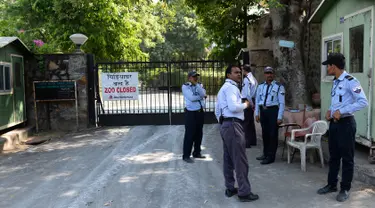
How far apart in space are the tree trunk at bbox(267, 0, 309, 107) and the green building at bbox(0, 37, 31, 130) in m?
7.16

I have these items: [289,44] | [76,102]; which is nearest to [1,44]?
[76,102]

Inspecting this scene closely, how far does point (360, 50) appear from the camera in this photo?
6.40 m

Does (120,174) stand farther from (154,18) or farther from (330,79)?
(154,18)

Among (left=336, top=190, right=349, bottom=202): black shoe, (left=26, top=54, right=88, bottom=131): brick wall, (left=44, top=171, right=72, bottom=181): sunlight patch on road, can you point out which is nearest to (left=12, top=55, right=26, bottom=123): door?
(left=26, top=54, right=88, bottom=131): brick wall

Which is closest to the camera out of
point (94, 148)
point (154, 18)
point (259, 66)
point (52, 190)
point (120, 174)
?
point (52, 190)

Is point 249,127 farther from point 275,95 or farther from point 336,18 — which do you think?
point 336,18

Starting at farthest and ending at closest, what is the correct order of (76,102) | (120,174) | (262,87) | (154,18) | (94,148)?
1. (154,18)
2. (76,102)
3. (94,148)
4. (262,87)
5. (120,174)

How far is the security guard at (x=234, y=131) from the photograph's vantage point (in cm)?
485

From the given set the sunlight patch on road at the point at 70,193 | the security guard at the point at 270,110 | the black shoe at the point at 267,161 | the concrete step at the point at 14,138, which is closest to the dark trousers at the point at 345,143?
the security guard at the point at 270,110

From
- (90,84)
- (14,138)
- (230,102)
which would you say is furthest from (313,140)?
(14,138)

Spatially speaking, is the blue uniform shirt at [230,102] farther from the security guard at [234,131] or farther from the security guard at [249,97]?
the security guard at [249,97]

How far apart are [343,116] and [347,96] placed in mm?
274

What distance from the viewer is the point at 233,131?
488cm

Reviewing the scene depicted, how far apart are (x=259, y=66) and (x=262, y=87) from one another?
250 inches
